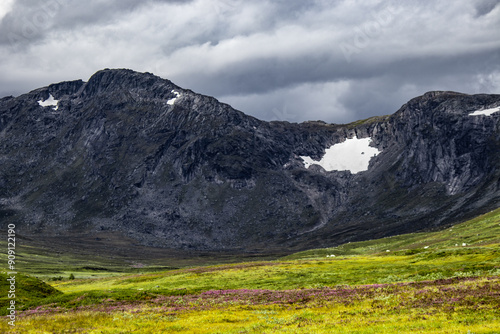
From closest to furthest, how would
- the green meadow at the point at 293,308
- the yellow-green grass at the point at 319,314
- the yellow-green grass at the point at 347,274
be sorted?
the yellow-green grass at the point at 319,314, the green meadow at the point at 293,308, the yellow-green grass at the point at 347,274

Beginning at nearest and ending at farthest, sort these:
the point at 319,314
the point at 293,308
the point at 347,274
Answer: the point at 319,314
the point at 293,308
the point at 347,274

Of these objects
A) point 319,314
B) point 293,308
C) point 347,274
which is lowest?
point 347,274

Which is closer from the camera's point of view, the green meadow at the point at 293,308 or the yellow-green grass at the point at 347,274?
the green meadow at the point at 293,308

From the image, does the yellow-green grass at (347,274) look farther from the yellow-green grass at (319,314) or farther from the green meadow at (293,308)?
the yellow-green grass at (319,314)

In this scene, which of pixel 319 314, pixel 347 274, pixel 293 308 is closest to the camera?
pixel 319 314

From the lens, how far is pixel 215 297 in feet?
200

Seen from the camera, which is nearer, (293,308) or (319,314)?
(319,314)

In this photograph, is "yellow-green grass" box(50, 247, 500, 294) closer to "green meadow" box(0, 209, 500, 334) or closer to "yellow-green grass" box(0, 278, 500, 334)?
"green meadow" box(0, 209, 500, 334)

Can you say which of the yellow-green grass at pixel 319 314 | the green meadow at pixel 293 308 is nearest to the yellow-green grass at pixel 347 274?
the green meadow at pixel 293 308

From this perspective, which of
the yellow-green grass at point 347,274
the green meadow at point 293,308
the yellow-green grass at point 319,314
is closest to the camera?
the yellow-green grass at point 319,314

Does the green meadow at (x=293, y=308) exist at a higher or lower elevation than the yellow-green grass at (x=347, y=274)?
higher

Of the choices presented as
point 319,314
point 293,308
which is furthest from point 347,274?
point 319,314

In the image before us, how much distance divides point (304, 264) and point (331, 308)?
65.7 metres

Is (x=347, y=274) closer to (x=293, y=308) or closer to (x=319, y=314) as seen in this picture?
(x=293, y=308)
